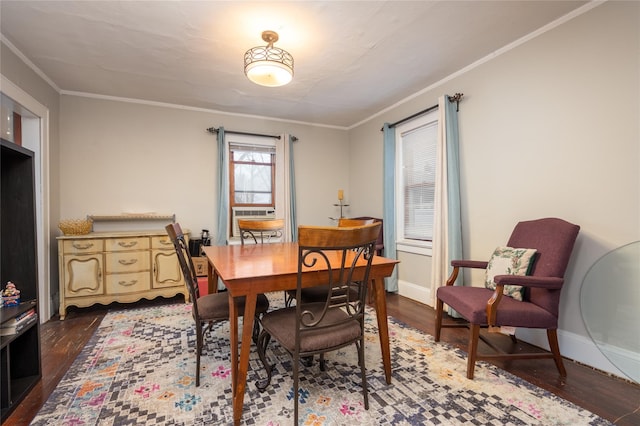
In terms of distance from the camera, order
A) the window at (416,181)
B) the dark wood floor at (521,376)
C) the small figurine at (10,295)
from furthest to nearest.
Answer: the window at (416,181) → the small figurine at (10,295) → the dark wood floor at (521,376)

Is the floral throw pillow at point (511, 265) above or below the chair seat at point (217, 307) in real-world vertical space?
above

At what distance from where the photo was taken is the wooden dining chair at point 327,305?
1.35 metres

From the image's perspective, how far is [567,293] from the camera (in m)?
2.15

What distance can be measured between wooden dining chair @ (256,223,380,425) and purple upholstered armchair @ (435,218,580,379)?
852 mm

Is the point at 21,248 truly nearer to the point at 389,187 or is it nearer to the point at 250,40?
the point at 250,40

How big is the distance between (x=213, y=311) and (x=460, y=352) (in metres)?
1.87

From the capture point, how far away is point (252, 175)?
4.41m

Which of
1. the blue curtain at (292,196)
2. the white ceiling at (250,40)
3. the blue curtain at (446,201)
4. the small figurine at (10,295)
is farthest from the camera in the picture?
the blue curtain at (292,196)

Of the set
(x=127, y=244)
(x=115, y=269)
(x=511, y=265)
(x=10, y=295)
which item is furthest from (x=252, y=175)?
(x=511, y=265)

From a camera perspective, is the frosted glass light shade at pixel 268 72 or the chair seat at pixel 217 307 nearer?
the chair seat at pixel 217 307

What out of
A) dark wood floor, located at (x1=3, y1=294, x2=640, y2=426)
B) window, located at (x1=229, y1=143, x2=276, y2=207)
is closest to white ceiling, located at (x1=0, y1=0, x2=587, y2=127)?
window, located at (x1=229, y1=143, x2=276, y2=207)

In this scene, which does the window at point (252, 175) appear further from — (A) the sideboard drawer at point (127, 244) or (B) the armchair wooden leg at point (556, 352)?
(B) the armchair wooden leg at point (556, 352)

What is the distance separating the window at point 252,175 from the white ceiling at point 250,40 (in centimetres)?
100

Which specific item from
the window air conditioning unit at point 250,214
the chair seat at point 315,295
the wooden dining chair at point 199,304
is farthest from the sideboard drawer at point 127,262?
the chair seat at point 315,295
